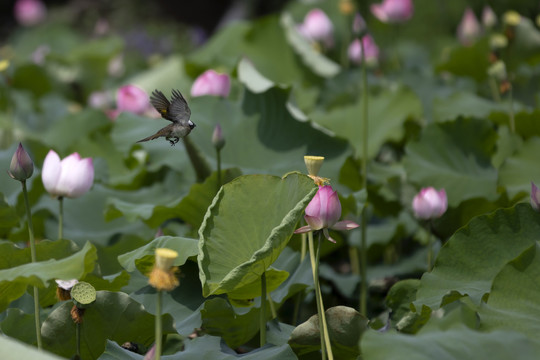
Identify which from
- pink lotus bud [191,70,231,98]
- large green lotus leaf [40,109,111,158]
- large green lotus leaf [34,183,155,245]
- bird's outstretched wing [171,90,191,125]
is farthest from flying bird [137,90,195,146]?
large green lotus leaf [40,109,111,158]

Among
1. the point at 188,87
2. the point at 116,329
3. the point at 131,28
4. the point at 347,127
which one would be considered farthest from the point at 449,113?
the point at 131,28

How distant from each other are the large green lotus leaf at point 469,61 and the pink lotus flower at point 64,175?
53.1 inches

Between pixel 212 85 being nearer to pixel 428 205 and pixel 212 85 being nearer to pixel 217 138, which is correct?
pixel 217 138

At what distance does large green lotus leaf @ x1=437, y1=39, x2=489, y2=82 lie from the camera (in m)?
2.18

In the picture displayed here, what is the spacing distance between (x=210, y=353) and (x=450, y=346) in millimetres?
345

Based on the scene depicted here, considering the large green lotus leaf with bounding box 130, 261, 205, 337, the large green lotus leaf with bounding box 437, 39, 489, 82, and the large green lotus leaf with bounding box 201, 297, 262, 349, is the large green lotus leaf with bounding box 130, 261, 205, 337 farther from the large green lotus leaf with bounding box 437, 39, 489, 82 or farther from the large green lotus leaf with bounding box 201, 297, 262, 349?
the large green lotus leaf with bounding box 437, 39, 489, 82

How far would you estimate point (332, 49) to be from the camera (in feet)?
9.00

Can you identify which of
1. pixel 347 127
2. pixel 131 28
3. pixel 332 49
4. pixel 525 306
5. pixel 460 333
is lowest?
pixel 131 28

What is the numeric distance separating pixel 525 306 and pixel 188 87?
1578mm

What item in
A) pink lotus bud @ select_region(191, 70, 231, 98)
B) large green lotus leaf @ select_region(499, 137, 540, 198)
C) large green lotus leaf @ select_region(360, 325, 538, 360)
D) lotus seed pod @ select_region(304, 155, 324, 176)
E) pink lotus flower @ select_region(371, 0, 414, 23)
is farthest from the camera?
pink lotus flower @ select_region(371, 0, 414, 23)

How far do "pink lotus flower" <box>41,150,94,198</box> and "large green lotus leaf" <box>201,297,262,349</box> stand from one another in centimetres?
32

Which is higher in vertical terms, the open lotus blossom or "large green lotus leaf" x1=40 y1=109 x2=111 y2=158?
the open lotus blossom

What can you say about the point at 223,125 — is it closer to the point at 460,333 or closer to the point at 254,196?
the point at 254,196

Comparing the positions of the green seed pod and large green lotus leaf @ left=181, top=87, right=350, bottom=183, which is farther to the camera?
large green lotus leaf @ left=181, top=87, right=350, bottom=183
